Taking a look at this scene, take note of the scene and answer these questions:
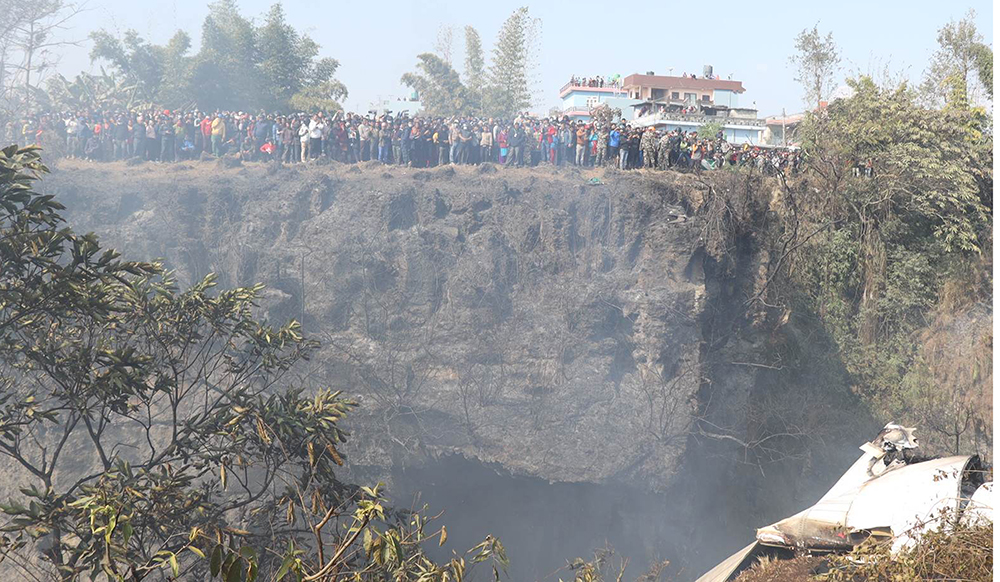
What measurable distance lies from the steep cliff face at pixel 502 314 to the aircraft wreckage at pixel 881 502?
791 cm

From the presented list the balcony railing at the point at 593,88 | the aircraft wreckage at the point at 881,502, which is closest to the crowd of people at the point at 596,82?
the balcony railing at the point at 593,88

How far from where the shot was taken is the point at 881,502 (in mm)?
9430

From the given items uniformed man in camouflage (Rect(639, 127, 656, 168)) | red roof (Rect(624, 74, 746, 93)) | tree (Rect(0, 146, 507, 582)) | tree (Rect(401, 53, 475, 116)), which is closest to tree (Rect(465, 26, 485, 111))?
tree (Rect(401, 53, 475, 116))

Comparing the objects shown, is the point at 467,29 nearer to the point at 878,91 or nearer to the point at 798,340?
the point at 878,91

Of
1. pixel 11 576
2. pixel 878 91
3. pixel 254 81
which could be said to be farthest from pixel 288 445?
pixel 254 81

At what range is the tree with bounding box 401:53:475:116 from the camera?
1407 inches

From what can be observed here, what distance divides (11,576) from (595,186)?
14953mm

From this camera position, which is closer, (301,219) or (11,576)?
(11,576)

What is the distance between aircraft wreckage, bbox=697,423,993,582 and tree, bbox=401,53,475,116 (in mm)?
27248

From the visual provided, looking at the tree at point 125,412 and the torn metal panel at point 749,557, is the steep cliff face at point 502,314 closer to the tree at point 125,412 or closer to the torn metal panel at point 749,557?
the torn metal panel at point 749,557

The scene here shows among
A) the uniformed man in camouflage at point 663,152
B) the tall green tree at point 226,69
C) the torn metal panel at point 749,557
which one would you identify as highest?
the tall green tree at point 226,69

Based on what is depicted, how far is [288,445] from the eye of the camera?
29.0 feet

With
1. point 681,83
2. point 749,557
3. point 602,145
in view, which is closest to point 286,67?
point 602,145

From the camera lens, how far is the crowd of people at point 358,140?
2128 cm
